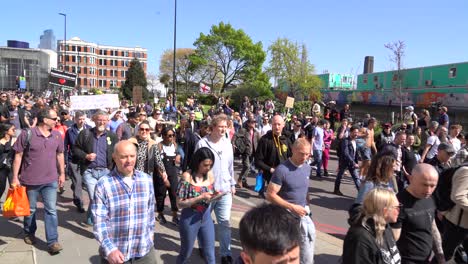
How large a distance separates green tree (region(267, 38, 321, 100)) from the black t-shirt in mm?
40089

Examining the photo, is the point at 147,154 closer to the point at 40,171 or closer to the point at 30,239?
the point at 40,171

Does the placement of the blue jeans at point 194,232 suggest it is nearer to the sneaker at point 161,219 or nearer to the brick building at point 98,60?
the sneaker at point 161,219

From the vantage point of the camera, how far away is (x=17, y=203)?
4770mm

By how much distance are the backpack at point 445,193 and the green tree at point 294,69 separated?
127ft

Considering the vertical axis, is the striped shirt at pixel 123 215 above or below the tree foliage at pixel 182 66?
below

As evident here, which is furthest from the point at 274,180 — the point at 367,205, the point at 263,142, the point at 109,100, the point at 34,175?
the point at 109,100

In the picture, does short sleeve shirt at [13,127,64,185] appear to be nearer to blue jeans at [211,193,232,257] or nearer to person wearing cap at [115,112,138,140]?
blue jeans at [211,193,232,257]

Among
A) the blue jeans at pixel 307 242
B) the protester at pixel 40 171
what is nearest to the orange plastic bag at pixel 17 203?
the protester at pixel 40 171

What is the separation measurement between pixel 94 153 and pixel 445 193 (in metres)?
4.75

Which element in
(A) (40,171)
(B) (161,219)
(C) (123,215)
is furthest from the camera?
(B) (161,219)

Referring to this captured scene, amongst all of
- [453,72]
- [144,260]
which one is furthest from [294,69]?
[144,260]

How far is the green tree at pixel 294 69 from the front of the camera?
43062 mm

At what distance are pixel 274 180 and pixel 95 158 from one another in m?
Result: 3.21

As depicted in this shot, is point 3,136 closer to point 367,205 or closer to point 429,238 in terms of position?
point 367,205
